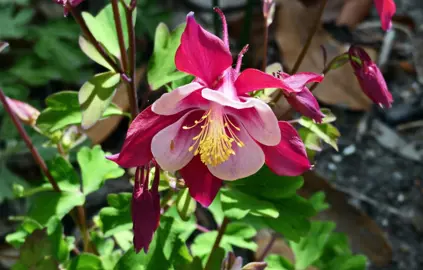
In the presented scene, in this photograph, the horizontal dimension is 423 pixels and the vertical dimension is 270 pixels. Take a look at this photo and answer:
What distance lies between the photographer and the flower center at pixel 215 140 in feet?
3.04

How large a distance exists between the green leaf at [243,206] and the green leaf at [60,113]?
1.01ft

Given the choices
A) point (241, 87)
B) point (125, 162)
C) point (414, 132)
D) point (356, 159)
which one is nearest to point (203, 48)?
point (241, 87)

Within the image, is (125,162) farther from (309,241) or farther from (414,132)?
(414,132)

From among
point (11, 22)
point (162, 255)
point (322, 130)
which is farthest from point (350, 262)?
point (11, 22)

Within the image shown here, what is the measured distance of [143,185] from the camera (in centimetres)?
92

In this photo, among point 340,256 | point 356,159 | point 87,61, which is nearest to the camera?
point 340,256

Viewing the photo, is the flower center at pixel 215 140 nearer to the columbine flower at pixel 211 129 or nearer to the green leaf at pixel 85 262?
the columbine flower at pixel 211 129

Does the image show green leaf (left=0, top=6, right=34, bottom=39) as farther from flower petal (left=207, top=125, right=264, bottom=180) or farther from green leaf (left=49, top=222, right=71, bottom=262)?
flower petal (left=207, top=125, right=264, bottom=180)

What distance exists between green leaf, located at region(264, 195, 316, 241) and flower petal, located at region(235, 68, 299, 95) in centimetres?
37

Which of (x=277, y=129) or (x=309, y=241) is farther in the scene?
(x=309, y=241)

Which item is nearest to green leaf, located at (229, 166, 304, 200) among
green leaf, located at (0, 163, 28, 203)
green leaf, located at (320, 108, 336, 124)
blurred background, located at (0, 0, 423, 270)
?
green leaf, located at (320, 108, 336, 124)

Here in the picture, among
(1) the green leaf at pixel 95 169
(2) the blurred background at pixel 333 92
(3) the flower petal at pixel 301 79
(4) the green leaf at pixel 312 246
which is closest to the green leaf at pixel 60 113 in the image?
(1) the green leaf at pixel 95 169

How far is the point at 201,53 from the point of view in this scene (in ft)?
2.64

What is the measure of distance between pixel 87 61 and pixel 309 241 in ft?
3.73
